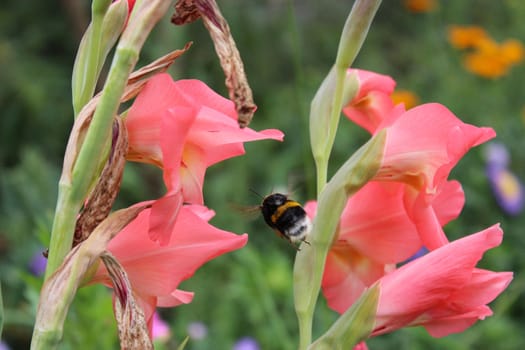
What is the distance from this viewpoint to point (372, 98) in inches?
35.7

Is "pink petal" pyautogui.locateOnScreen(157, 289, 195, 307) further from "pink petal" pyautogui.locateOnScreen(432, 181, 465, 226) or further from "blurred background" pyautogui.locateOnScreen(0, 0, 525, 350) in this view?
"blurred background" pyautogui.locateOnScreen(0, 0, 525, 350)

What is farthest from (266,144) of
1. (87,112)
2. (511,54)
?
(87,112)

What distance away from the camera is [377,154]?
2.63 ft

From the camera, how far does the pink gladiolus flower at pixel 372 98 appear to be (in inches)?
35.3

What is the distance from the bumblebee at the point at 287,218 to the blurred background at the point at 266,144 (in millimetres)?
285

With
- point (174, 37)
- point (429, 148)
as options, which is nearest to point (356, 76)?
point (429, 148)

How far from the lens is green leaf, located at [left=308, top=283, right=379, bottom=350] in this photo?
0.80m

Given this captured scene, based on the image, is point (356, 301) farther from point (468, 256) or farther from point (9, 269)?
point (9, 269)

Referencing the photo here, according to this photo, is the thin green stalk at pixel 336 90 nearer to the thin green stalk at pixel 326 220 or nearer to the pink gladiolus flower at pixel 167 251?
the thin green stalk at pixel 326 220

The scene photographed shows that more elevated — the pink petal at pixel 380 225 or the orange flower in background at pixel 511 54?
the pink petal at pixel 380 225

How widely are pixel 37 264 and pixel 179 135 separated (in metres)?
1.67

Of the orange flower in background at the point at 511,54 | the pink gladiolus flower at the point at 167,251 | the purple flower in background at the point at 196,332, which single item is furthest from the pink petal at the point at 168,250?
the orange flower in background at the point at 511,54

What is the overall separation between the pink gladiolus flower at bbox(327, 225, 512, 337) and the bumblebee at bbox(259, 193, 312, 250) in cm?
9

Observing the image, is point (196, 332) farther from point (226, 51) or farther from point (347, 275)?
point (226, 51)
